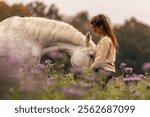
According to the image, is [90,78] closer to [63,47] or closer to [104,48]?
[104,48]

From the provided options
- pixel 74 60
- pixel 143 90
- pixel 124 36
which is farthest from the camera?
pixel 124 36

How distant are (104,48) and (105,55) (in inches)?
4.1

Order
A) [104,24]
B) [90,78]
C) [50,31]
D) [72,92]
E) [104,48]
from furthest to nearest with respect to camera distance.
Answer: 1. [50,31]
2. [104,24]
3. [104,48]
4. [90,78]
5. [72,92]

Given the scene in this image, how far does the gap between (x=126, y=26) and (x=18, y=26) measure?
60.5m

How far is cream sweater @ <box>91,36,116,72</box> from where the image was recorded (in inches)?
386

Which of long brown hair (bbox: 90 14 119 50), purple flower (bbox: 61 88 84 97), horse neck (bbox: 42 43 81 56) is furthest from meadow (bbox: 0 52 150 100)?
horse neck (bbox: 42 43 81 56)

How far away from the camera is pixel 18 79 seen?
733 centimetres

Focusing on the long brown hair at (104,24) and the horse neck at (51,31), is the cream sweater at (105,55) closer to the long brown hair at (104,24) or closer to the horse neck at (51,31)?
the long brown hair at (104,24)

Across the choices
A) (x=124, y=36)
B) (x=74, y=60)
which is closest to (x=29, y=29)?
(x=74, y=60)

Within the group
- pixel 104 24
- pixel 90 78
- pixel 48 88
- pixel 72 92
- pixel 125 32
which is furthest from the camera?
pixel 125 32

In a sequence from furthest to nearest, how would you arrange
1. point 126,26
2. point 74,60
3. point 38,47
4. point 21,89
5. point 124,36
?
point 126,26, point 124,36, point 38,47, point 74,60, point 21,89

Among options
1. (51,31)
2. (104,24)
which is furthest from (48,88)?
(51,31)

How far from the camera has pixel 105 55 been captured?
9812mm

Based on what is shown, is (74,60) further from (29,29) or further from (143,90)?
(143,90)
